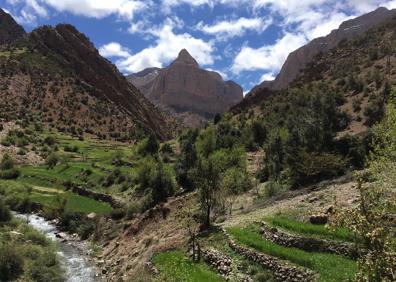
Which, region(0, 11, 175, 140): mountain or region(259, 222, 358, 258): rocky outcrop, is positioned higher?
region(0, 11, 175, 140): mountain

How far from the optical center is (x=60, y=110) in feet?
465

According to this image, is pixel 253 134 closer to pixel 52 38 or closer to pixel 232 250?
pixel 232 250

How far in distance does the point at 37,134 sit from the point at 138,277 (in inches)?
3561

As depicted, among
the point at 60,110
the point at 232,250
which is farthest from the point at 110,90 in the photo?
the point at 232,250

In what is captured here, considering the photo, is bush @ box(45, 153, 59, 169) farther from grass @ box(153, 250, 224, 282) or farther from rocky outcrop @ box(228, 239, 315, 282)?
rocky outcrop @ box(228, 239, 315, 282)

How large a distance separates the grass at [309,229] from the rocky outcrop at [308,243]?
2.12 ft

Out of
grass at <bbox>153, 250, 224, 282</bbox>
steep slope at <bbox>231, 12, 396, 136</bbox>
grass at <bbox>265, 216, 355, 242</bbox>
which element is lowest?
grass at <bbox>153, 250, 224, 282</bbox>

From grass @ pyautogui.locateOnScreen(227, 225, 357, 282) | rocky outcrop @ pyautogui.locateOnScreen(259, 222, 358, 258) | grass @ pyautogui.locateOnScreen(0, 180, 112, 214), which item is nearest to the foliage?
grass @ pyautogui.locateOnScreen(0, 180, 112, 214)

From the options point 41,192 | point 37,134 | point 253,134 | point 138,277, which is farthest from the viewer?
point 37,134

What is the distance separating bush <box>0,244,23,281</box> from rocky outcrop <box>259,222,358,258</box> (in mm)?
18732

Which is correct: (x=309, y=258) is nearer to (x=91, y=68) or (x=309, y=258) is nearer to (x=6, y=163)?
(x=6, y=163)

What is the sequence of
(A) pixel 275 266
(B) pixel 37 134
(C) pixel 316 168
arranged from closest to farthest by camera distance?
(A) pixel 275 266
(C) pixel 316 168
(B) pixel 37 134

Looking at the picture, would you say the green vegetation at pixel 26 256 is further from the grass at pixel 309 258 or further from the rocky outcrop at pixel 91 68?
the rocky outcrop at pixel 91 68

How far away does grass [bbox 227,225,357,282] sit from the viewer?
24803 millimetres
